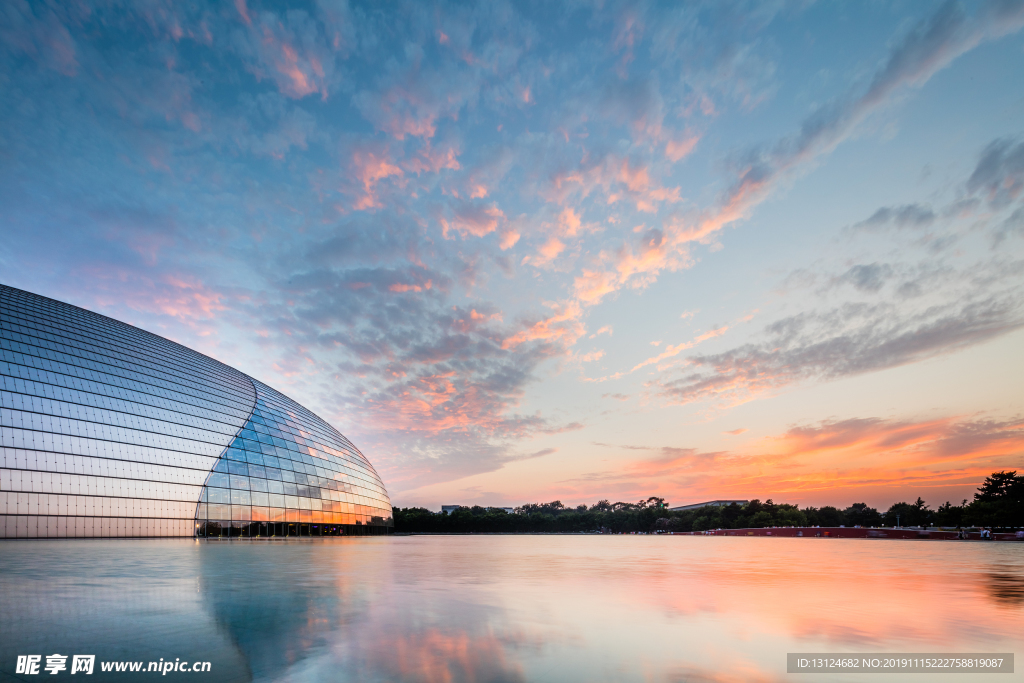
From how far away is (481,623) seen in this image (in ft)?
30.1

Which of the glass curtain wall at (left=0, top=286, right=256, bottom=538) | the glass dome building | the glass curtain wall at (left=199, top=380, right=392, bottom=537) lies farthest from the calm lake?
the glass curtain wall at (left=199, top=380, right=392, bottom=537)

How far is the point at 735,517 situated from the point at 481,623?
13158 cm

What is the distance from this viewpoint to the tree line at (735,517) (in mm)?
77812

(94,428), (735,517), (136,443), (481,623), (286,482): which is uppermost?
(94,428)

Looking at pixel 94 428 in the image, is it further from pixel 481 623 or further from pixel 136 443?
pixel 481 623

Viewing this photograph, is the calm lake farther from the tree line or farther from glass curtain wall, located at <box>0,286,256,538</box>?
the tree line

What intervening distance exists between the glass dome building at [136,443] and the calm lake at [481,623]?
2424 cm

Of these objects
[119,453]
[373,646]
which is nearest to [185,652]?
[373,646]

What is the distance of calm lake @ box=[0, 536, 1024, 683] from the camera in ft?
21.1

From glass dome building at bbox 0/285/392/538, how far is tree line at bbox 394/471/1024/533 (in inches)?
2511

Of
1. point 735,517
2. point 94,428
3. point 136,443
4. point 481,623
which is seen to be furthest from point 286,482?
point 735,517

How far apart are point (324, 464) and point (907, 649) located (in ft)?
203

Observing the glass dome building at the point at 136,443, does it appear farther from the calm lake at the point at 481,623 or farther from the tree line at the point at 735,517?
the tree line at the point at 735,517

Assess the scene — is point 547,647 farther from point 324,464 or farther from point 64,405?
point 324,464
